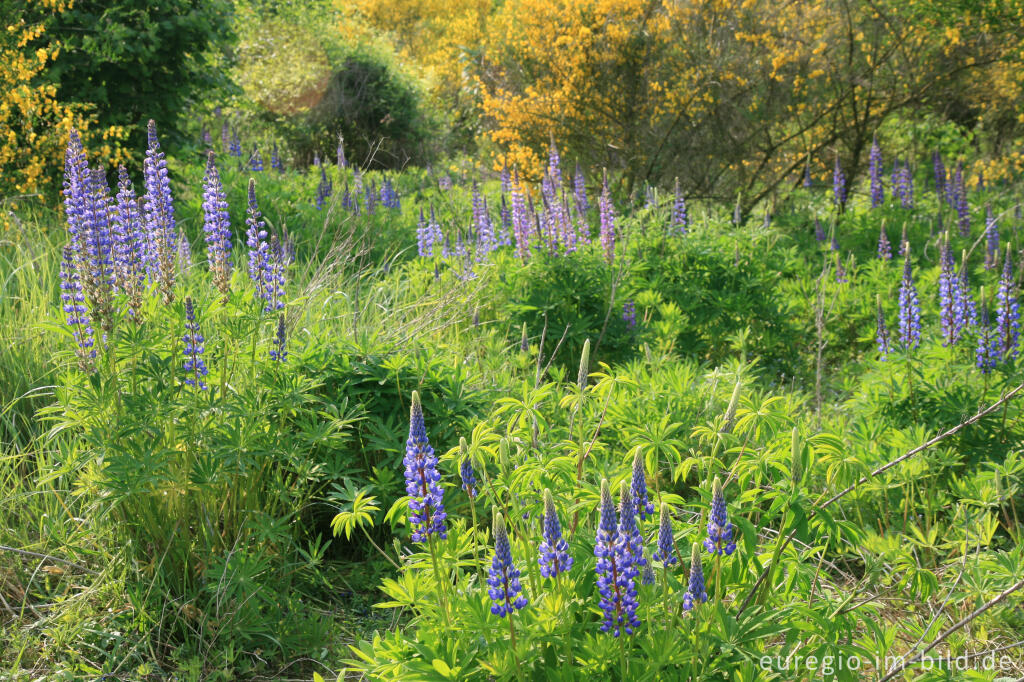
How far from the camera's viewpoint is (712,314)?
5805mm

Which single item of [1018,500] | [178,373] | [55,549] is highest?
[178,373]

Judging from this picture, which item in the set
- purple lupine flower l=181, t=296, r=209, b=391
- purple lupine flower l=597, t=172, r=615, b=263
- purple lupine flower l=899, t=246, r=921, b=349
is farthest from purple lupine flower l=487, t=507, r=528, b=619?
purple lupine flower l=597, t=172, r=615, b=263

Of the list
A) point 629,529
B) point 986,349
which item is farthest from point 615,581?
point 986,349

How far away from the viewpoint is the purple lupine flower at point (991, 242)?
6.03 metres

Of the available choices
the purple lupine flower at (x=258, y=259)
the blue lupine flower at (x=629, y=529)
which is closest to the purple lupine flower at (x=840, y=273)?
the purple lupine flower at (x=258, y=259)

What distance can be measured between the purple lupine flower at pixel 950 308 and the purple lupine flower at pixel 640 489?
2753mm

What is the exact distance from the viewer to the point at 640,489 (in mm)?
2057

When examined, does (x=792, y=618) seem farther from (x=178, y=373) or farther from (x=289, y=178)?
(x=289, y=178)

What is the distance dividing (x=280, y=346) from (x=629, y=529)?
2061 mm

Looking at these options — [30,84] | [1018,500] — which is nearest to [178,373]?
[1018,500]

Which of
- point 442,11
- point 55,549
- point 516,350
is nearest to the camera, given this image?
point 55,549

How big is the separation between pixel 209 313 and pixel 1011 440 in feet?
11.2

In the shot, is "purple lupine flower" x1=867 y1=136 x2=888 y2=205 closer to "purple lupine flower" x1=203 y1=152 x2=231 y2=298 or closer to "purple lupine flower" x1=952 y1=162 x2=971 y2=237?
"purple lupine flower" x1=952 y1=162 x2=971 y2=237

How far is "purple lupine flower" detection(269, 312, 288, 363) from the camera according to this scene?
3.38 m
